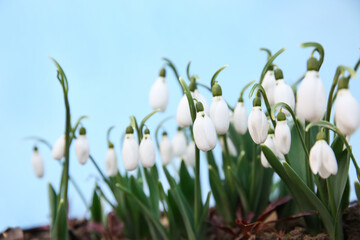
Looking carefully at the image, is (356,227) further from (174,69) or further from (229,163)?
(174,69)

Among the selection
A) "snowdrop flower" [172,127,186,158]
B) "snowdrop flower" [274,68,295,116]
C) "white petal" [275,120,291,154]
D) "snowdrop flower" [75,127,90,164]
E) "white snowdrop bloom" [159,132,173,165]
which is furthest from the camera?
"snowdrop flower" [172,127,186,158]

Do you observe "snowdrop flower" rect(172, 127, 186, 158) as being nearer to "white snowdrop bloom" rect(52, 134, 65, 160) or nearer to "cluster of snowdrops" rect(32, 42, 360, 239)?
"cluster of snowdrops" rect(32, 42, 360, 239)

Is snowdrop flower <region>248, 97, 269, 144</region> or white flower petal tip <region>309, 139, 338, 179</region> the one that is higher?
snowdrop flower <region>248, 97, 269, 144</region>

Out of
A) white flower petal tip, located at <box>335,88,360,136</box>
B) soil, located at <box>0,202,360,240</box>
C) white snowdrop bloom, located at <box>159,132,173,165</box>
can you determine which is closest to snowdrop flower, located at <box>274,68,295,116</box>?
white flower petal tip, located at <box>335,88,360,136</box>

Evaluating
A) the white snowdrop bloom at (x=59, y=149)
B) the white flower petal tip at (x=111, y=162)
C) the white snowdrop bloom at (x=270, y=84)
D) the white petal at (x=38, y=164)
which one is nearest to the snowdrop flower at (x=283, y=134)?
the white snowdrop bloom at (x=270, y=84)

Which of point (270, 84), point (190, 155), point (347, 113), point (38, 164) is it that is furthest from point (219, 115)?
point (38, 164)

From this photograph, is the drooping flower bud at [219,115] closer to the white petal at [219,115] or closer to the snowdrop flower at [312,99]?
the white petal at [219,115]

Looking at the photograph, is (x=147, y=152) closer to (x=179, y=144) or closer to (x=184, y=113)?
(x=184, y=113)
